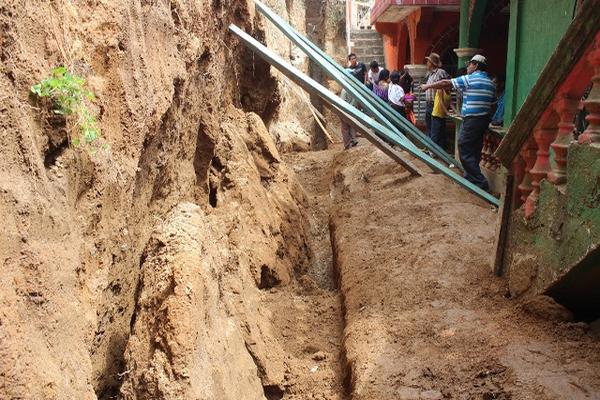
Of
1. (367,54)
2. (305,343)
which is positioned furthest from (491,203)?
(367,54)

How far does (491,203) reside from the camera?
283 inches

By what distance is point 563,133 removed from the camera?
12.3 feet

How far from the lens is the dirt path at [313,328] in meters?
4.07

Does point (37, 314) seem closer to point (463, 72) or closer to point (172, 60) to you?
point (172, 60)

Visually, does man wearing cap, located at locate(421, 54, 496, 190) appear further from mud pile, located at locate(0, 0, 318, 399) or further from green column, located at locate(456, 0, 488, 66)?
mud pile, located at locate(0, 0, 318, 399)

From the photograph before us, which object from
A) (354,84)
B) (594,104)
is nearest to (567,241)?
(594,104)

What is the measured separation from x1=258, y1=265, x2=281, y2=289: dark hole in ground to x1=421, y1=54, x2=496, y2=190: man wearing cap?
11.3 ft

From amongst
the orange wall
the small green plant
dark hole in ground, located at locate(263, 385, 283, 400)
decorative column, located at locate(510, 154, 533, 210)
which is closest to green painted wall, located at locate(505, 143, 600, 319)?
decorative column, located at locate(510, 154, 533, 210)

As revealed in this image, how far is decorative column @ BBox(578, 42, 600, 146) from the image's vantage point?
3262mm

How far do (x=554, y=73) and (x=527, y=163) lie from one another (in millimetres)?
856

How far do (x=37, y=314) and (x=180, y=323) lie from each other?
91 cm

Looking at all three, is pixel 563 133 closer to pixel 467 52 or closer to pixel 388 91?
pixel 467 52

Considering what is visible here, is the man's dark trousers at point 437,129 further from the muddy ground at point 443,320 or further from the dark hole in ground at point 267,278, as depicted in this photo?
the dark hole in ground at point 267,278

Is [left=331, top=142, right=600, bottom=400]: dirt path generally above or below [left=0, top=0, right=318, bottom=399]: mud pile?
below
